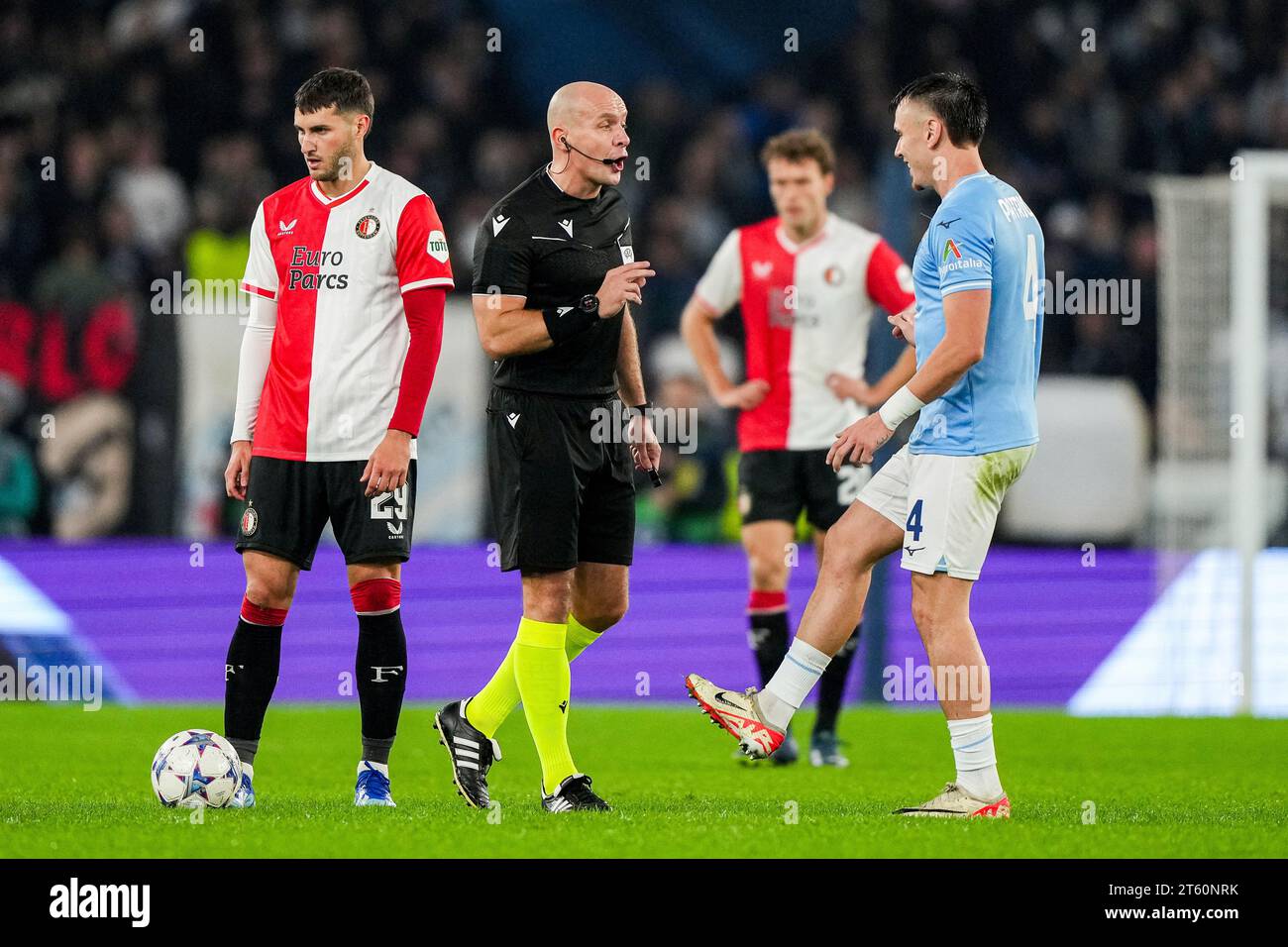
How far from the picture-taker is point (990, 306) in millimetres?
5398

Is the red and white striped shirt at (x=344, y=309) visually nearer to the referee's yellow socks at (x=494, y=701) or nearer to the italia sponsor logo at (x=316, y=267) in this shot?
the italia sponsor logo at (x=316, y=267)

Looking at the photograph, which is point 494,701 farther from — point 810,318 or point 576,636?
point 810,318

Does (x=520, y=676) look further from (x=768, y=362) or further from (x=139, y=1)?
(x=139, y=1)

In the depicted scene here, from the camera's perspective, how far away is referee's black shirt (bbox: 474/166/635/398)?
572cm

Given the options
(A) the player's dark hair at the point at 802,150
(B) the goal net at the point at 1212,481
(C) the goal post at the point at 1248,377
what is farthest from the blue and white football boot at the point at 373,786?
(C) the goal post at the point at 1248,377

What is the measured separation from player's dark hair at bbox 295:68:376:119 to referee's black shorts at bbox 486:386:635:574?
1.02 m

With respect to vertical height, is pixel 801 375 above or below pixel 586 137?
below

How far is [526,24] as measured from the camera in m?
16.5

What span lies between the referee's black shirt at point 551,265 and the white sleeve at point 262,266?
0.70 m

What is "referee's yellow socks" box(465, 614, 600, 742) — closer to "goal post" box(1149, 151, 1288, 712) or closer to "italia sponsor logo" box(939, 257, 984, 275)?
"italia sponsor logo" box(939, 257, 984, 275)

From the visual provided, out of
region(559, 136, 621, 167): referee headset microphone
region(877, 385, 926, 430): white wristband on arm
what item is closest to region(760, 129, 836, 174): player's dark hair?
region(559, 136, 621, 167): referee headset microphone

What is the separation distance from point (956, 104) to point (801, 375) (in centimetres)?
268

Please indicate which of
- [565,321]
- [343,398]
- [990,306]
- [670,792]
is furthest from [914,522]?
[343,398]

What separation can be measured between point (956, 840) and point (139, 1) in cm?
1297
